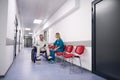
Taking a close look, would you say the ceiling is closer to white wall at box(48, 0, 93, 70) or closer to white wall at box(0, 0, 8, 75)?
white wall at box(48, 0, 93, 70)

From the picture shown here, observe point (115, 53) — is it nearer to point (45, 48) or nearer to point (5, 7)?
point (5, 7)

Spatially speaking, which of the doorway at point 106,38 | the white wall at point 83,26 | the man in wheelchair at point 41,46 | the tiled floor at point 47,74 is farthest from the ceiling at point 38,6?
the tiled floor at point 47,74

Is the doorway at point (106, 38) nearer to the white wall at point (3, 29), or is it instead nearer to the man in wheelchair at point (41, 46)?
the white wall at point (3, 29)

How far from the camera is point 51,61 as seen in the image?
5.84 meters

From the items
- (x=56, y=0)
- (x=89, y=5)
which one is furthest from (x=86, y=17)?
(x=56, y=0)

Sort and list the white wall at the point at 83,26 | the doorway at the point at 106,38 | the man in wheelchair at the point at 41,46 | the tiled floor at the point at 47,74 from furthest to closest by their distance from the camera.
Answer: the man in wheelchair at the point at 41,46 → the white wall at the point at 83,26 → the tiled floor at the point at 47,74 → the doorway at the point at 106,38

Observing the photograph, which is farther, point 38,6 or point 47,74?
point 38,6

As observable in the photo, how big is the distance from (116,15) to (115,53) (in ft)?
3.14

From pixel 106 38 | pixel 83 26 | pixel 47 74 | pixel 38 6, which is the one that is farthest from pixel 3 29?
pixel 38 6

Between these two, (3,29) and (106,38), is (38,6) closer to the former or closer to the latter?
(3,29)

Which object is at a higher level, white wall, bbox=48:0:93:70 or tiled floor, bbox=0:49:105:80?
white wall, bbox=48:0:93:70

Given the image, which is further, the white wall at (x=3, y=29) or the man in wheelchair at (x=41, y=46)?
the man in wheelchair at (x=41, y=46)

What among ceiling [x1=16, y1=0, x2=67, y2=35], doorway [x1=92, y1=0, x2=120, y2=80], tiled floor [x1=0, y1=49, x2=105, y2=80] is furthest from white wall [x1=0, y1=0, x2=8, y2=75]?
ceiling [x1=16, y1=0, x2=67, y2=35]

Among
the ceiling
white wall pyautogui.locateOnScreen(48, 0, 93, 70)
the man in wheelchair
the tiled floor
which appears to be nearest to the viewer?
the tiled floor
